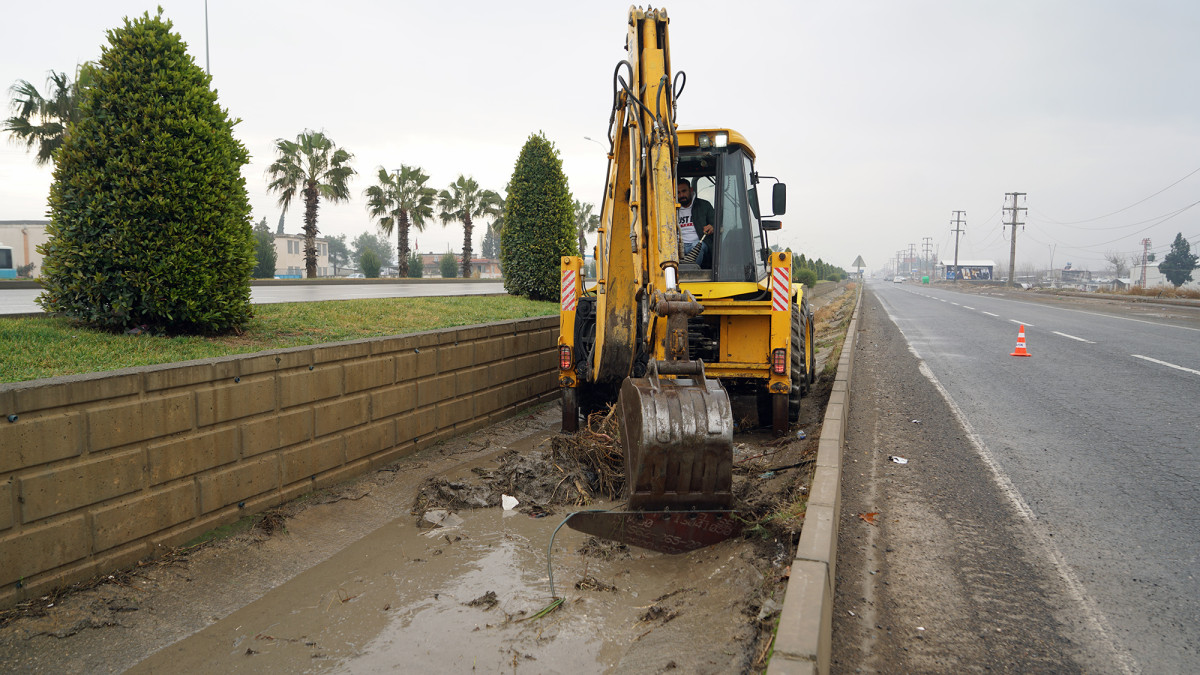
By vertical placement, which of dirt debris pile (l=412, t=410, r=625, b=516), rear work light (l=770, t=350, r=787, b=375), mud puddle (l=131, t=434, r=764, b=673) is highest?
rear work light (l=770, t=350, r=787, b=375)

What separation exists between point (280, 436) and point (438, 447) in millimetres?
2009

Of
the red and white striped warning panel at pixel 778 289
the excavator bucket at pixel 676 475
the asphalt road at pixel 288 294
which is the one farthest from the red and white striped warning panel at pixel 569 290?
the asphalt road at pixel 288 294

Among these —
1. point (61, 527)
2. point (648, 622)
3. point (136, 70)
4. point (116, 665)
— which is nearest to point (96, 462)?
point (61, 527)

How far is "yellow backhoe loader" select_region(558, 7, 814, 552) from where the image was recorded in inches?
173

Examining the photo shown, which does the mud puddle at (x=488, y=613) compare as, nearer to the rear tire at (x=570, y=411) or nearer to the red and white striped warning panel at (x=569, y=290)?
the rear tire at (x=570, y=411)

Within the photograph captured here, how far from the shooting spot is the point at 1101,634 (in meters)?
3.21

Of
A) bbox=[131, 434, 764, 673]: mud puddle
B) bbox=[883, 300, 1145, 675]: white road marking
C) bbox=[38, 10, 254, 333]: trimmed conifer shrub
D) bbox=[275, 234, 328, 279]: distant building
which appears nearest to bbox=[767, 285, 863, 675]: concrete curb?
bbox=[131, 434, 764, 673]: mud puddle

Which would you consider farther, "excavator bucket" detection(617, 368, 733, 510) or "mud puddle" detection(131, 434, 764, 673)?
"excavator bucket" detection(617, 368, 733, 510)

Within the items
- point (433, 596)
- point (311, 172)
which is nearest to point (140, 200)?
point (433, 596)

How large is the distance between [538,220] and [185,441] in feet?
36.6

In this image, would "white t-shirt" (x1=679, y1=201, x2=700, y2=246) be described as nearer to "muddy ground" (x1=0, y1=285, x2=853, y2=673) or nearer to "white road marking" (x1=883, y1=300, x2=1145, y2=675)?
"muddy ground" (x1=0, y1=285, x2=853, y2=673)

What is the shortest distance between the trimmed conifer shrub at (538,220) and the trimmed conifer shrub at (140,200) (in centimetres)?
862

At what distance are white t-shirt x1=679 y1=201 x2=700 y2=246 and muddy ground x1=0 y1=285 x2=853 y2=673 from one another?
2.93m

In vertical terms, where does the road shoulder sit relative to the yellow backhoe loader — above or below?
below
